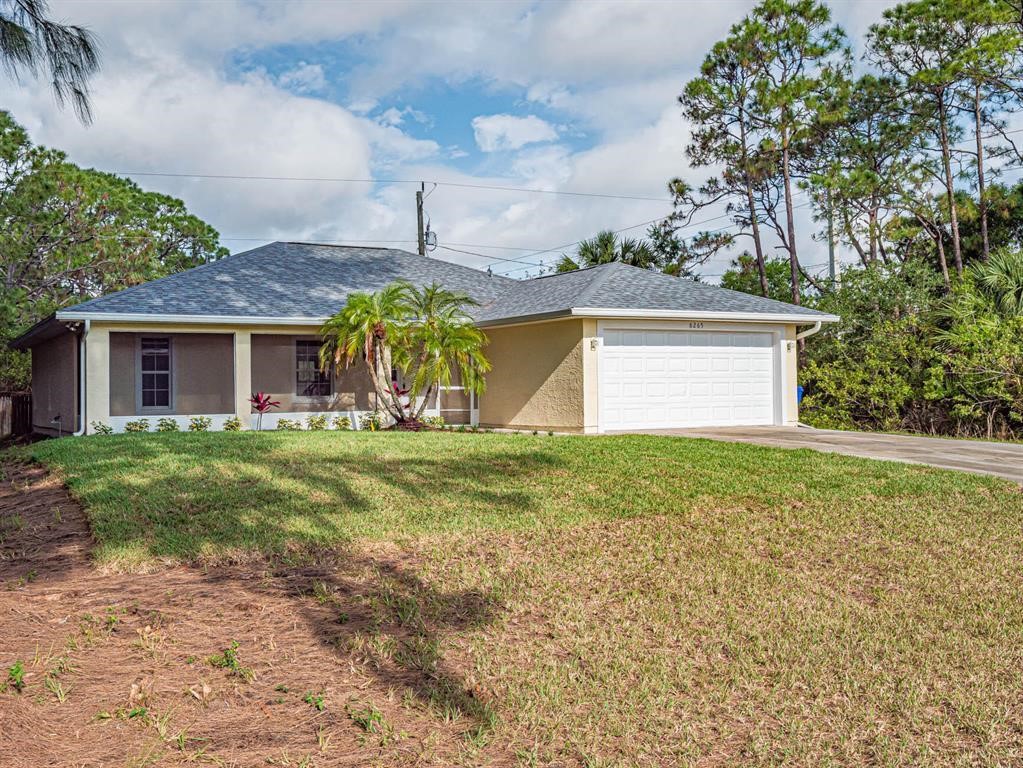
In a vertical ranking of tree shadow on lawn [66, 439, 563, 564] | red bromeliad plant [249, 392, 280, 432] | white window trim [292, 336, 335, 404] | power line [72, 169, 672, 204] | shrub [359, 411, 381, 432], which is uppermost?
power line [72, 169, 672, 204]

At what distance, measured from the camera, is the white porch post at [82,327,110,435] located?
15.2m

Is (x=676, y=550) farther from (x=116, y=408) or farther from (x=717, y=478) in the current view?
(x=116, y=408)

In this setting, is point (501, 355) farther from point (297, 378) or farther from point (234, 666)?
point (234, 666)

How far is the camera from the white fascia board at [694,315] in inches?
575

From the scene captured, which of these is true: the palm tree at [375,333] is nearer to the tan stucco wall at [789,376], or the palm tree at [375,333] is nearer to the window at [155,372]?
the window at [155,372]

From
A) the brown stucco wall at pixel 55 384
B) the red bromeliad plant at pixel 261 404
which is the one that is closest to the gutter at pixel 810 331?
the red bromeliad plant at pixel 261 404

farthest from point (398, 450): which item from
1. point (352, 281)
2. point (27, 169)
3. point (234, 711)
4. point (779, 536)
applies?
point (27, 169)

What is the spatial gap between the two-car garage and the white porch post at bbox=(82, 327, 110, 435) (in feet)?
30.4

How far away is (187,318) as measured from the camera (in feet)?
51.3

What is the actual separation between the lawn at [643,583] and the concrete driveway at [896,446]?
1078 millimetres

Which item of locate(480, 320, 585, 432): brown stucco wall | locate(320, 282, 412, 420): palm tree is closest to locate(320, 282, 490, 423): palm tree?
locate(320, 282, 412, 420): palm tree

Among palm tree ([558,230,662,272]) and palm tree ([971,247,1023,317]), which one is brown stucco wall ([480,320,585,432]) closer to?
palm tree ([558,230,662,272])

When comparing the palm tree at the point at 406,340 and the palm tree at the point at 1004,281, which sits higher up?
the palm tree at the point at 1004,281

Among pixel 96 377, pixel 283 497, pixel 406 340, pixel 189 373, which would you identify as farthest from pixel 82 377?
pixel 283 497
